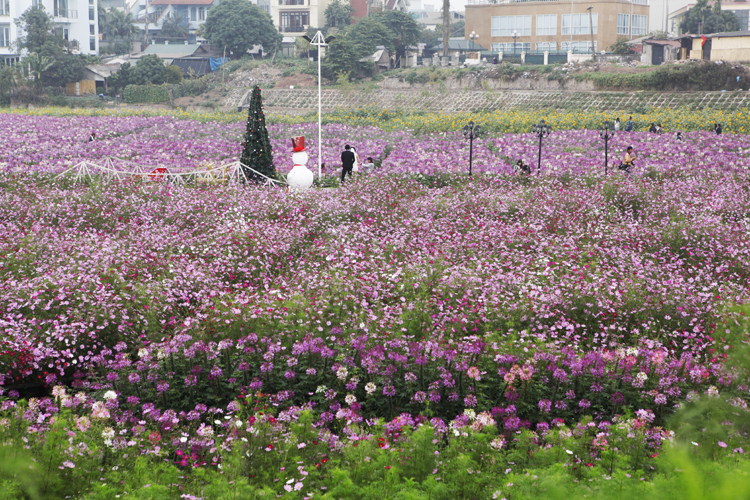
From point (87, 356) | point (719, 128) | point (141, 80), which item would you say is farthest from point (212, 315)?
point (141, 80)

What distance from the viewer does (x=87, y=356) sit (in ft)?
18.8

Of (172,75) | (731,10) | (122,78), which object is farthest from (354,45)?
(731,10)

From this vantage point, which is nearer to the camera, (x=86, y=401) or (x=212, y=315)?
(x=86, y=401)

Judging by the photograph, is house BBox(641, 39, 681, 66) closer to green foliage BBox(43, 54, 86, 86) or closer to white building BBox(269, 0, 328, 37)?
white building BBox(269, 0, 328, 37)

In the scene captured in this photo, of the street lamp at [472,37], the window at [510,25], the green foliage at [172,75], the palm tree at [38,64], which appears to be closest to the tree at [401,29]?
the street lamp at [472,37]

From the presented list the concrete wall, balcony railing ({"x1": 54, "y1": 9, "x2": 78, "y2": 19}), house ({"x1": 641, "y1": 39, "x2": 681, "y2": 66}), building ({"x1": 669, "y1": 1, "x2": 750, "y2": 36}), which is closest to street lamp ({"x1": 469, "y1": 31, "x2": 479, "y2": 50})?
house ({"x1": 641, "y1": 39, "x2": 681, "y2": 66})

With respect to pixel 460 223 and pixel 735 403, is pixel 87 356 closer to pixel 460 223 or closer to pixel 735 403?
pixel 735 403

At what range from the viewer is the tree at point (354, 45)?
4762 cm

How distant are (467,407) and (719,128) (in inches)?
947

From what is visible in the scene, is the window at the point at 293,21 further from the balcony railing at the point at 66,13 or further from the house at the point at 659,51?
the house at the point at 659,51

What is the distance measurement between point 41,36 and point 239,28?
654 inches

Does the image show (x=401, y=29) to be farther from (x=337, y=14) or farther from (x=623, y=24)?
(x=623, y=24)

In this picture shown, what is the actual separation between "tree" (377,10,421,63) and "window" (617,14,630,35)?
18.8 meters

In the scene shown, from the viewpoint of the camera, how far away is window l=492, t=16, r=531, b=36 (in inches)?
2418
